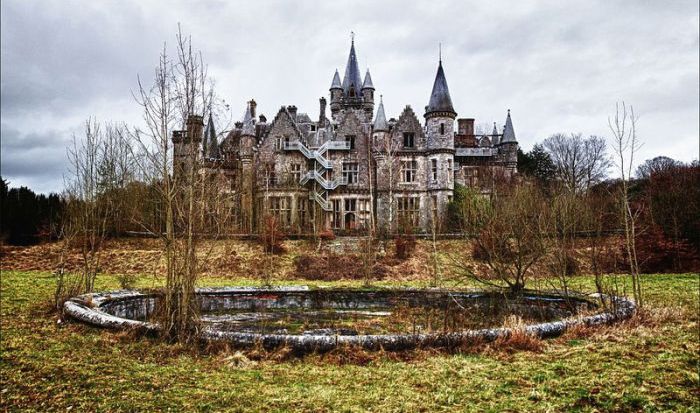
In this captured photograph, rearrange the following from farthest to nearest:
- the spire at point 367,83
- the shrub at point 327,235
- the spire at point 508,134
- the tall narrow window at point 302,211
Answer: the spire at point 367,83
the spire at point 508,134
the tall narrow window at point 302,211
the shrub at point 327,235

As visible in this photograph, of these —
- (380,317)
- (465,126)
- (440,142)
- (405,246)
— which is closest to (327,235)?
(405,246)

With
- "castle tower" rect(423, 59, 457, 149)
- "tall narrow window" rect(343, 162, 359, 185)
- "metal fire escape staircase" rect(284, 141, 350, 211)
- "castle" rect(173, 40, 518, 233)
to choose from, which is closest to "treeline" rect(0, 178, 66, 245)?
"castle" rect(173, 40, 518, 233)

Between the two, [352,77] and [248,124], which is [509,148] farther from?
[248,124]

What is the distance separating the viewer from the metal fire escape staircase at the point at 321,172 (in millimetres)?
38156

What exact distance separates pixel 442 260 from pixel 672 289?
1231 cm

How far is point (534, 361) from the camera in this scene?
8047 millimetres

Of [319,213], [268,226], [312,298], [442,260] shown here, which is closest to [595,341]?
[312,298]

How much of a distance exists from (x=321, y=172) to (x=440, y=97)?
11.0m

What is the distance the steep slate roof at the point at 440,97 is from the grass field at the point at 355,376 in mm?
28563

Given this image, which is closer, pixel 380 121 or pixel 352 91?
pixel 380 121

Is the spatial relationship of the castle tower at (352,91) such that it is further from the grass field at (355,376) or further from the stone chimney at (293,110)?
the grass field at (355,376)

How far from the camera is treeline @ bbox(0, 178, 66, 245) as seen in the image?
2992cm

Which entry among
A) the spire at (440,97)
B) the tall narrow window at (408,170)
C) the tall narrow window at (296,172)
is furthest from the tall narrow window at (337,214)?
the spire at (440,97)

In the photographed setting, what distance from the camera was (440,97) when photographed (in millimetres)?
37219
